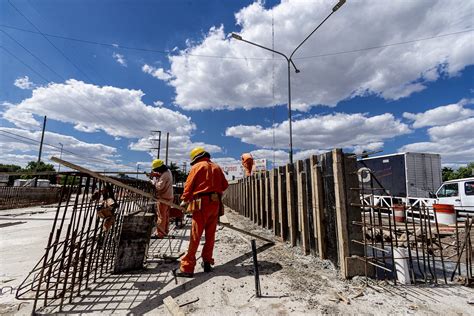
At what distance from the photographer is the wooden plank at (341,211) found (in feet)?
13.0

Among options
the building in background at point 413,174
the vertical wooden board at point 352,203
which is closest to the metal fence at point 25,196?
the vertical wooden board at point 352,203

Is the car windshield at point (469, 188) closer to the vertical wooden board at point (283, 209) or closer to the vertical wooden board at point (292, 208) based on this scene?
the vertical wooden board at point (283, 209)

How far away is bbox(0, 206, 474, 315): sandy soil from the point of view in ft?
10.2

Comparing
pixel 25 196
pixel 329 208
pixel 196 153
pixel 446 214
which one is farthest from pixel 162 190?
pixel 25 196

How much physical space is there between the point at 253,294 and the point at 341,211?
6.17 feet

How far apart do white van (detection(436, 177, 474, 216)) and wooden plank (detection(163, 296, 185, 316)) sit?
14.1m

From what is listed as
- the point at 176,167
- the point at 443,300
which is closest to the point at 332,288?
the point at 443,300

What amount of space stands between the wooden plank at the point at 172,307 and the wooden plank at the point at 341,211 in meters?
2.59

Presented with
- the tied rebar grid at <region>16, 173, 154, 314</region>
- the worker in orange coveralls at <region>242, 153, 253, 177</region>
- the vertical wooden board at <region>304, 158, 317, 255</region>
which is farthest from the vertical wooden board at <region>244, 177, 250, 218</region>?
the tied rebar grid at <region>16, 173, 154, 314</region>

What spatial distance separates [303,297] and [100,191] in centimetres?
344

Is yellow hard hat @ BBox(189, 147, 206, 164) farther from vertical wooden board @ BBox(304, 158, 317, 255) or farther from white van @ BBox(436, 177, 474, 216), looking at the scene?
white van @ BBox(436, 177, 474, 216)

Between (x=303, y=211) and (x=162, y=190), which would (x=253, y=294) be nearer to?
(x=303, y=211)

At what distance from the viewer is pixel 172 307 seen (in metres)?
3.10

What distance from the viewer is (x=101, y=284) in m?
3.88
